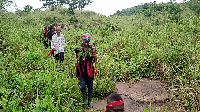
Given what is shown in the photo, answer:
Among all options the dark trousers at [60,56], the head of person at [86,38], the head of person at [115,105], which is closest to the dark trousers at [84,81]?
the head of person at [86,38]

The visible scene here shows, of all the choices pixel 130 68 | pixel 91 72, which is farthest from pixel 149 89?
pixel 91 72

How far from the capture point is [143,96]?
505cm

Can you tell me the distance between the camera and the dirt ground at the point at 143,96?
4.51m

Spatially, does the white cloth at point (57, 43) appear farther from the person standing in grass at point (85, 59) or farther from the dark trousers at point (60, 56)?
the person standing in grass at point (85, 59)

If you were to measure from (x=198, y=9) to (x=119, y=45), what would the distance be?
1004 centimetres

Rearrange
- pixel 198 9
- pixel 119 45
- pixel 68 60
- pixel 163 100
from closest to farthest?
1. pixel 163 100
2. pixel 68 60
3. pixel 119 45
4. pixel 198 9

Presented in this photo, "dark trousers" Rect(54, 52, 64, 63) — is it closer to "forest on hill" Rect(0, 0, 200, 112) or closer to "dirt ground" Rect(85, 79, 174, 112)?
"forest on hill" Rect(0, 0, 200, 112)

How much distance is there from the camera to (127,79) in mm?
6133

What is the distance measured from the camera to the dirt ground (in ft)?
14.8

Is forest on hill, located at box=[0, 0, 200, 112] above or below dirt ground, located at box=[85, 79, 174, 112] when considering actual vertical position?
above

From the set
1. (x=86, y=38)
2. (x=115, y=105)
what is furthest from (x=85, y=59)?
(x=115, y=105)

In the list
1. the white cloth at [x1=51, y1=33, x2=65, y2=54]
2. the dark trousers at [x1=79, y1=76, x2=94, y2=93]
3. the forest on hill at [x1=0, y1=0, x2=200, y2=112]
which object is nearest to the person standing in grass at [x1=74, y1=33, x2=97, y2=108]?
the dark trousers at [x1=79, y1=76, x2=94, y2=93]

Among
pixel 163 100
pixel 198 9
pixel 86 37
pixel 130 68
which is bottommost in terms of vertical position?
pixel 163 100

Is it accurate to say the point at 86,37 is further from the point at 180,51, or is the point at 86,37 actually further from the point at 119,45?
the point at 119,45
